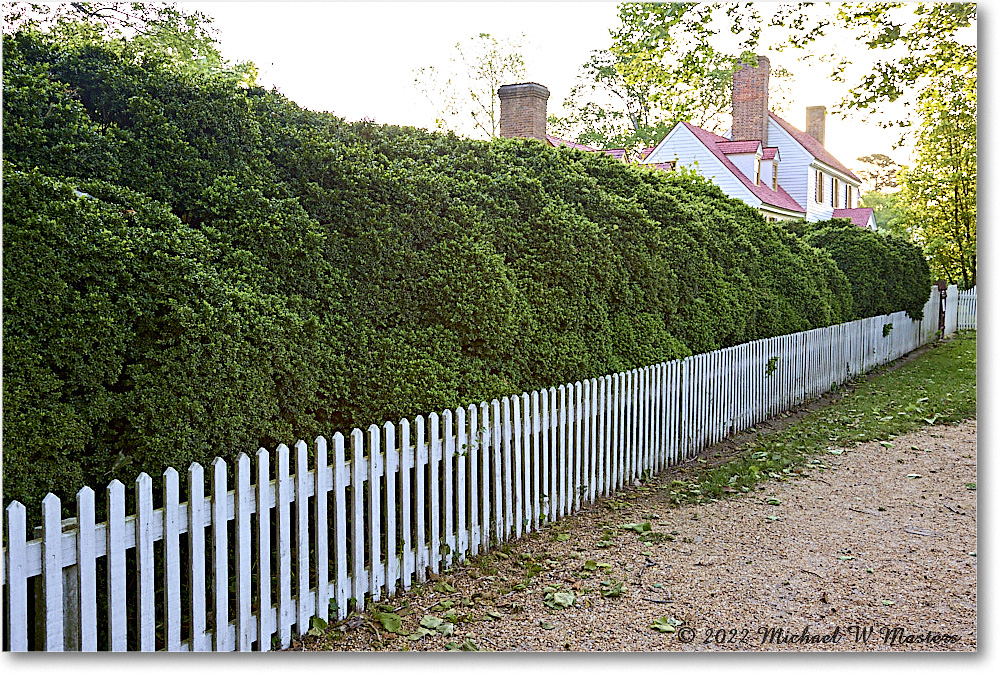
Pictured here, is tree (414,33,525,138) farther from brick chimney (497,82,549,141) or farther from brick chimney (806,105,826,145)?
brick chimney (806,105,826,145)

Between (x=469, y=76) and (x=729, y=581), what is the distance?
3413 millimetres

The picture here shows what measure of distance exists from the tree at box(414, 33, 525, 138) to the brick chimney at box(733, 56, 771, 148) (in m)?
7.89

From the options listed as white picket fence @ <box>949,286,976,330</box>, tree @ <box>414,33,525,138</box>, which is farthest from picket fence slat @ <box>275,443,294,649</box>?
white picket fence @ <box>949,286,976,330</box>

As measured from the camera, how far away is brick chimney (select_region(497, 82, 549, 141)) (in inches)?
228

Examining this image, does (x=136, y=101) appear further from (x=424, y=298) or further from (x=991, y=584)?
(x=991, y=584)

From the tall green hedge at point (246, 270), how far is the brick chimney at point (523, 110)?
0.91 meters

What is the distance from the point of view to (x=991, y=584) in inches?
142

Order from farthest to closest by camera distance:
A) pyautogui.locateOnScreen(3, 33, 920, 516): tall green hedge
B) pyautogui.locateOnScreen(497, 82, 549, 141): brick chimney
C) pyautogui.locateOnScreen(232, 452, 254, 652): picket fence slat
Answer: pyautogui.locateOnScreen(497, 82, 549, 141): brick chimney, pyautogui.locateOnScreen(232, 452, 254, 652): picket fence slat, pyautogui.locateOnScreen(3, 33, 920, 516): tall green hedge

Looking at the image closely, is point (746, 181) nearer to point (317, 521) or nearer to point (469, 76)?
point (469, 76)

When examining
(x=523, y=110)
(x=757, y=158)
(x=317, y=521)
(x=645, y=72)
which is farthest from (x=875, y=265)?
(x=317, y=521)

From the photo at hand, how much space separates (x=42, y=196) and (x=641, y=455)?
3.82m

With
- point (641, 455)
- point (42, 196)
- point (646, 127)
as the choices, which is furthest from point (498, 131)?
point (646, 127)

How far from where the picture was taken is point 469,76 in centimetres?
526

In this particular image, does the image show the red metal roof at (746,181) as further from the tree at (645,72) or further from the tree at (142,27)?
the tree at (142,27)
